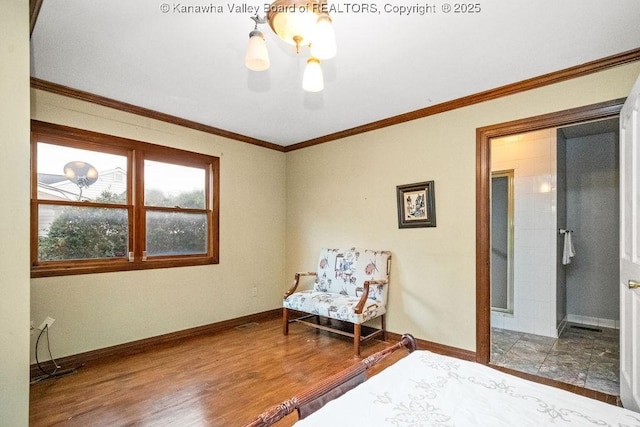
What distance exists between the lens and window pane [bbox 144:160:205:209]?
347cm

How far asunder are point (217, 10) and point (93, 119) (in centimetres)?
201

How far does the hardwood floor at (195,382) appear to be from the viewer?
209 centimetres

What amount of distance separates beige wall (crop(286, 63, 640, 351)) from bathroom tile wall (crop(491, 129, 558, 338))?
1.00 metres

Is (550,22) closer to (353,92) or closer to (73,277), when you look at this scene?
(353,92)

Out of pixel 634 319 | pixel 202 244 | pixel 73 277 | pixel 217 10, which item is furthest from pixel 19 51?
pixel 634 319

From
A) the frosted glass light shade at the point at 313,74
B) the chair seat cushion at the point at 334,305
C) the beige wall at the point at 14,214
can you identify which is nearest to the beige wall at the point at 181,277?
the chair seat cushion at the point at 334,305

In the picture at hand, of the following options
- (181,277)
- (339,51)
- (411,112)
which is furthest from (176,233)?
(411,112)

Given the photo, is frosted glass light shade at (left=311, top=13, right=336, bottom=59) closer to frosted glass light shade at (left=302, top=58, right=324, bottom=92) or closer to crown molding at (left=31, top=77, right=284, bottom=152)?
frosted glass light shade at (left=302, top=58, right=324, bottom=92)

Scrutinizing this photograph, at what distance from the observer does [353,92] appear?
9.59 ft

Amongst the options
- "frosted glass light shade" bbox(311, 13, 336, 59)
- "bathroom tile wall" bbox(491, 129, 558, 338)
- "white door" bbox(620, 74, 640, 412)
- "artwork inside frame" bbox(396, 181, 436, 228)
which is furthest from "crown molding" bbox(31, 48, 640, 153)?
"frosted glass light shade" bbox(311, 13, 336, 59)

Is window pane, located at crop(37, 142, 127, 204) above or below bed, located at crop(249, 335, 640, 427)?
above

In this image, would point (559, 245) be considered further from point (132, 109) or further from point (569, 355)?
point (132, 109)

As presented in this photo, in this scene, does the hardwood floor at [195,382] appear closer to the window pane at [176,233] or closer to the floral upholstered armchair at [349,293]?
the floral upholstered armchair at [349,293]

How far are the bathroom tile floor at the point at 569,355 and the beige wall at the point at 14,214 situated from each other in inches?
133
